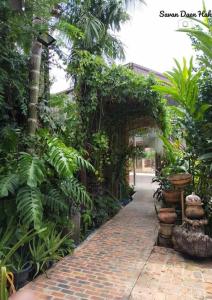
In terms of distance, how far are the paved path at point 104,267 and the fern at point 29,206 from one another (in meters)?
0.67

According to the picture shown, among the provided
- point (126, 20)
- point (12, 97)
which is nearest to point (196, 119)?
point (12, 97)

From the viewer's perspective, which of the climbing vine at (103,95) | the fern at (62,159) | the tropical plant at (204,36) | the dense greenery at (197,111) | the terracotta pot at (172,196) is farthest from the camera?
the climbing vine at (103,95)

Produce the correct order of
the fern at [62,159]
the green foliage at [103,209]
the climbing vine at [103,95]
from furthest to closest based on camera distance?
the green foliage at [103,209] < the climbing vine at [103,95] < the fern at [62,159]

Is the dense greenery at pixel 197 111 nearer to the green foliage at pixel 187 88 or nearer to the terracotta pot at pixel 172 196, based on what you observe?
the green foliage at pixel 187 88

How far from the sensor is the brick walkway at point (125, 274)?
2.48 meters

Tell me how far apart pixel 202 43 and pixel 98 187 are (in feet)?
10.5

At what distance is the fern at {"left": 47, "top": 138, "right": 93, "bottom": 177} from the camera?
2.79 metres

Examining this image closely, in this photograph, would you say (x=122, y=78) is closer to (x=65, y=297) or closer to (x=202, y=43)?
(x=202, y=43)

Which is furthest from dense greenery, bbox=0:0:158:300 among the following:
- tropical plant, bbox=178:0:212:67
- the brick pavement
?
tropical plant, bbox=178:0:212:67

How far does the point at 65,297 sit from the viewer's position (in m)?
2.38

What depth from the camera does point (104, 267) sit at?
305 cm

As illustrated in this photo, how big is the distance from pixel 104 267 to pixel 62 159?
138 centimetres

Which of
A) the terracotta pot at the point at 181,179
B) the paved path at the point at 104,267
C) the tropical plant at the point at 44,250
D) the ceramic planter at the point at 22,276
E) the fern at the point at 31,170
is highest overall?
the fern at the point at 31,170

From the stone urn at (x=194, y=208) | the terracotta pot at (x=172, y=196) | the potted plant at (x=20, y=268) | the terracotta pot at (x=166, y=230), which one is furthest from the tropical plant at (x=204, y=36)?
the potted plant at (x=20, y=268)
